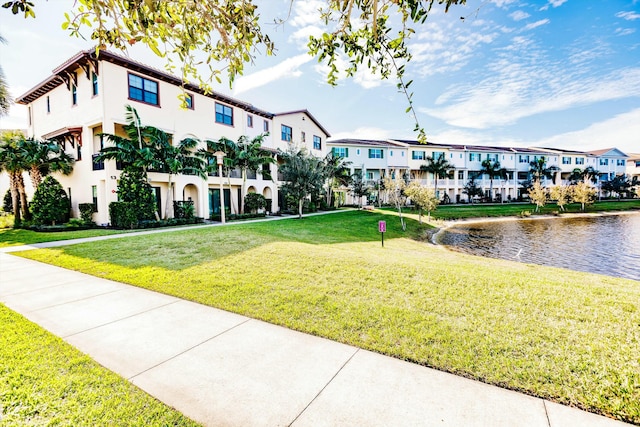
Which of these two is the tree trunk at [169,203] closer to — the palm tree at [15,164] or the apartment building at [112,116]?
the apartment building at [112,116]

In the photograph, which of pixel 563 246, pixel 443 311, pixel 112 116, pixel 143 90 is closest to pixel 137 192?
pixel 112 116

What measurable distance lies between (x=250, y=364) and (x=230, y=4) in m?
4.51

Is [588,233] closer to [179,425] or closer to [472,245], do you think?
[472,245]

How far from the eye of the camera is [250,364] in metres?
3.44

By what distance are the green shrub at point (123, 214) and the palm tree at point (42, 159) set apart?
6.15m

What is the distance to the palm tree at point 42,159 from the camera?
1806 cm

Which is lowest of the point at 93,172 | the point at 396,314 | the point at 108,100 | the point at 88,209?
the point at 396,314

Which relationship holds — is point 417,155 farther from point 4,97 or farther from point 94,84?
point 4,97

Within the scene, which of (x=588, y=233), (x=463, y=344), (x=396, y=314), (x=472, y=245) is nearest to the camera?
(x=463, y=344)

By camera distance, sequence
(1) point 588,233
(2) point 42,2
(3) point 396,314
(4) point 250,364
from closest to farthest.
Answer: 1. (2) point 42,2
2. (4) point 250,364
3. (3) point 396,314
4. (1) point 588,233

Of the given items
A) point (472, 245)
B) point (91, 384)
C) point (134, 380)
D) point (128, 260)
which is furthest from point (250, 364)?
point (472, 245)

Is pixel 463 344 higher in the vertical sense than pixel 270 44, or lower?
lower

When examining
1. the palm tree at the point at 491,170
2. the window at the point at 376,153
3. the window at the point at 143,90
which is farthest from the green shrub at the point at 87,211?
the palm tree at the point at 491,170

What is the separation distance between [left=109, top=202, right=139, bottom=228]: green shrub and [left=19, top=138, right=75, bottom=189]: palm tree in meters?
6.15
